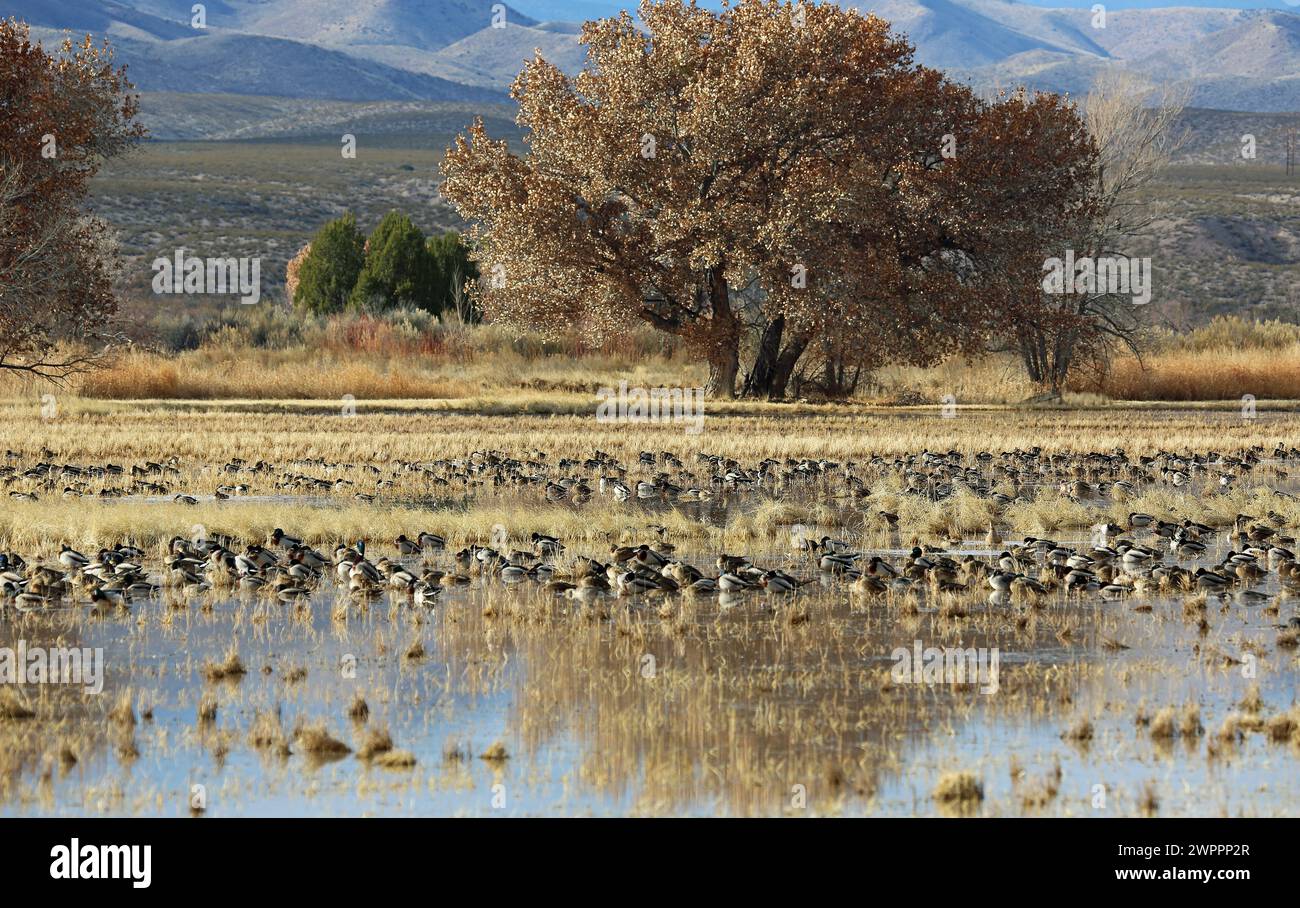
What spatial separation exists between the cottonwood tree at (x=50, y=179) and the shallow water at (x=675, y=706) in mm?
14277

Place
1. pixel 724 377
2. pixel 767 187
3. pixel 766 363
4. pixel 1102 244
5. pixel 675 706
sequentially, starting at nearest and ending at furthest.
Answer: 1. pixel 675 706
2. pixel 767 187
3. pixel 766 363
4. pixel 724 377
5. pixel 1102 244

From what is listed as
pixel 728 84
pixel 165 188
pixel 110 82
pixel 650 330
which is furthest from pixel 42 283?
pixel 165 188

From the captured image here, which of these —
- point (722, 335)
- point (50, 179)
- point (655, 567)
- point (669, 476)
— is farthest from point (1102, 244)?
point (655, 567)

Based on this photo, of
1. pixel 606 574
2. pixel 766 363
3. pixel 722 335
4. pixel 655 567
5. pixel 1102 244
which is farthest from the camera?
pixel 1102 244

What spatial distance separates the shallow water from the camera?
828cm

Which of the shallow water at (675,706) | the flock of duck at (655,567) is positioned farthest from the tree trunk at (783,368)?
the shallow water at (675,706)

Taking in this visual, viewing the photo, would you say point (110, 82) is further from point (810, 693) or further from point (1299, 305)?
point (1299, 305)

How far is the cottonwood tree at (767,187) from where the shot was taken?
1499 inches

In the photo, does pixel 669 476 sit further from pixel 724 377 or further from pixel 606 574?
pixel 724 377

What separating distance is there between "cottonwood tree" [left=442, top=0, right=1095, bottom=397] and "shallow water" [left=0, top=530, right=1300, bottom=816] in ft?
81.0

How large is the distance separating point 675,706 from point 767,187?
101 ft

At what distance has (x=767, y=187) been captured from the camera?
3972 centimetres

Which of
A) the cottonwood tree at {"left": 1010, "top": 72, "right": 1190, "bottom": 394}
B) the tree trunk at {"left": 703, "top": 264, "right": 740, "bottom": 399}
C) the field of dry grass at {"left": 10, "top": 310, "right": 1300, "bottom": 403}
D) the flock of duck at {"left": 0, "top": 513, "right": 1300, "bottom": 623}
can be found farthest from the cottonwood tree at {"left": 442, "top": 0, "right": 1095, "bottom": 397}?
the flock of duck at {"left": 0, "top": 513, "right": 1300, "bottom": 623}

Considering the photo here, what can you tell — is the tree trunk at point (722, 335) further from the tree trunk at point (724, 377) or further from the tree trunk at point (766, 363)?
the tree trunk at point (766, 363)
